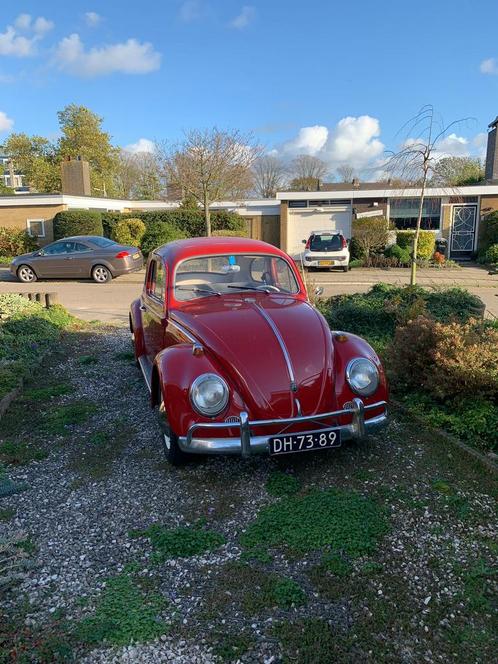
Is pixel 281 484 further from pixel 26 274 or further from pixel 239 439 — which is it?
pixel 26 274

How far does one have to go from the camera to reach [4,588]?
2.73 m

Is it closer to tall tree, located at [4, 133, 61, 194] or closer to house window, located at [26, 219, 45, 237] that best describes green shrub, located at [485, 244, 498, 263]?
house window, located at [26, 219, 45, 237]

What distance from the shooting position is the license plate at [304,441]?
359cm

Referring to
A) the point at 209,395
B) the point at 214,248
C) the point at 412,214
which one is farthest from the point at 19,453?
the point at 412,214

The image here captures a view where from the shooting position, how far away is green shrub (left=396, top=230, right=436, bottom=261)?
70.8 feet

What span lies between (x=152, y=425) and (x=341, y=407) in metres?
2.06

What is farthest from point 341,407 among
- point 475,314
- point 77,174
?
point 77,174

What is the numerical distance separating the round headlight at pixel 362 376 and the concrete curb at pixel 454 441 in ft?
3.12

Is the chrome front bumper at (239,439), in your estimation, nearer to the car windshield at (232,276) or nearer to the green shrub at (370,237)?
the car windshield at (232,276)

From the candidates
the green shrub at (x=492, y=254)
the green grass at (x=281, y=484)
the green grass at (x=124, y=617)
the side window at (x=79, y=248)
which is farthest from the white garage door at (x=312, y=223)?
the green grass at (x=124, y=617)

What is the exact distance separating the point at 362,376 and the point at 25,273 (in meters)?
15.9

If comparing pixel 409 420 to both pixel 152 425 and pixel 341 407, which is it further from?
pixel 152 425

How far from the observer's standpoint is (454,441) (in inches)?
171

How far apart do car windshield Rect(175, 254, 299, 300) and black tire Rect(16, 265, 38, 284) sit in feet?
45.4
